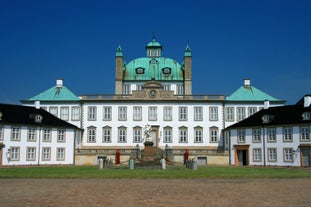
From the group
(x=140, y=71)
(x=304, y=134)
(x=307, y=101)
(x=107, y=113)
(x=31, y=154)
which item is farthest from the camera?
(x=140, y=71)

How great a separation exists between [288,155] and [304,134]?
338 cm

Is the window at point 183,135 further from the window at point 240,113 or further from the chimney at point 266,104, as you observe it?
the chimney at point 266,104

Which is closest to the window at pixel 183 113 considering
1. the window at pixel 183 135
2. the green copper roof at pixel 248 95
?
the window at pixel 183 135

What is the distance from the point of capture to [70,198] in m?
13.8

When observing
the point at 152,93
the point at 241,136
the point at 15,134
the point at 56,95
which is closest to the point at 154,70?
the point at 152,93

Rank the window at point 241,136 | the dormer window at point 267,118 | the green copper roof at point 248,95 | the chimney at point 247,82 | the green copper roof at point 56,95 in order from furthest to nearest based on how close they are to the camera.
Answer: the chimney at point 247,82, the green copper roof at point 248,95, the green copper roof at point 56,95, the window at point 241,136, the dormer window at point 267,118

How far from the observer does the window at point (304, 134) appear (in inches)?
1786

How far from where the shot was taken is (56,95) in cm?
6019

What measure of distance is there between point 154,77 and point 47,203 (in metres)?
54.6

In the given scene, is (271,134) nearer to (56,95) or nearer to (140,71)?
(140,71)

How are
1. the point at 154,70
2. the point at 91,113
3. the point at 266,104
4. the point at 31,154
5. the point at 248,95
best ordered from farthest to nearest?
the point at 154,70 < the point at 248,95 < the point at 91,113 < the point at 266,104 < the point at 31,154

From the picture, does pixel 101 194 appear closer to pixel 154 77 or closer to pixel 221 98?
pixel 221 98

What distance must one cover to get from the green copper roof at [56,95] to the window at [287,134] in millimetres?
29390

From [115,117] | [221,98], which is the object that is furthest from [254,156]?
[115,117]
